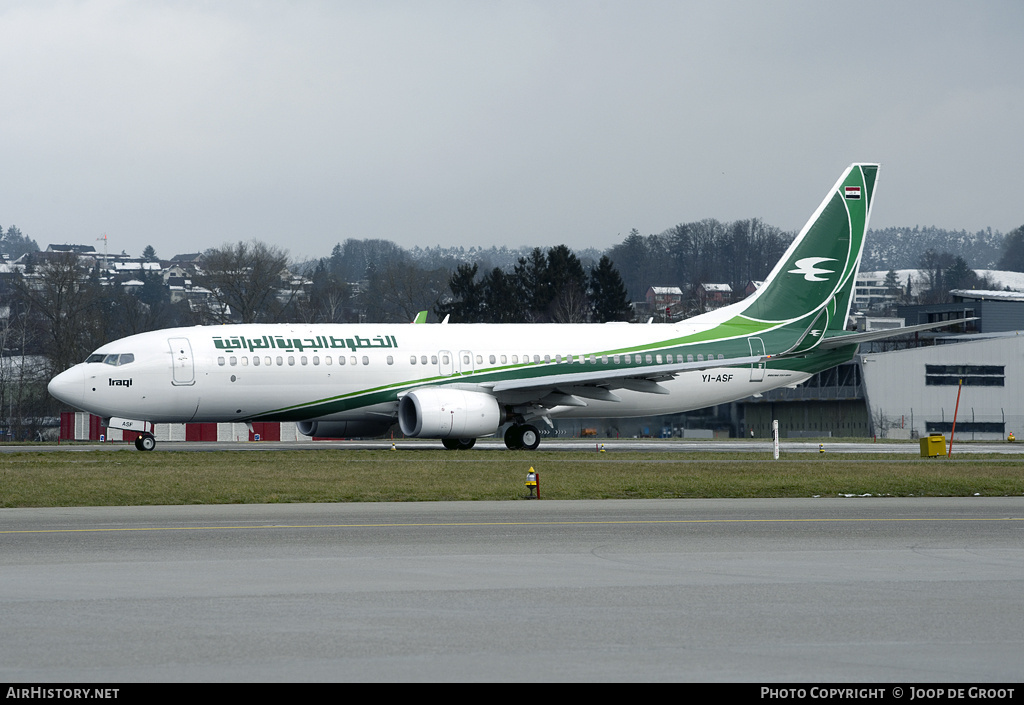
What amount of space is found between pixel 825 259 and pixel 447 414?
1588 centimetres

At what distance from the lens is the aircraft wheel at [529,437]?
40531 mm

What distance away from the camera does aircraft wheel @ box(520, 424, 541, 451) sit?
133 feet

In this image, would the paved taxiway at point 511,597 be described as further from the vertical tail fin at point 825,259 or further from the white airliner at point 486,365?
the vertical tail fin at point 825,259

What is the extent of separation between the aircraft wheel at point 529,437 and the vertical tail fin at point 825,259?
31.4ft

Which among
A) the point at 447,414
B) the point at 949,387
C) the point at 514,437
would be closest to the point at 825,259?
the point at 514,437

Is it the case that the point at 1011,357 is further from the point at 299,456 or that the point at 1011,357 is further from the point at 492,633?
the point at 492,633

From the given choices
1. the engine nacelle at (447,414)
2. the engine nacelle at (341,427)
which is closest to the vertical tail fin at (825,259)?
the engine nacelle at (447,414)

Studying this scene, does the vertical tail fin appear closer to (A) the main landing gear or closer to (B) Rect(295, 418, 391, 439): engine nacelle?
(A) the main landing gear

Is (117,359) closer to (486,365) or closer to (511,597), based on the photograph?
(486,365)

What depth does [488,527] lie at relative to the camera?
58.3 ft

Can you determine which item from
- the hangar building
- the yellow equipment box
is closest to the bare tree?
the hangar building

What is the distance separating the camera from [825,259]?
45531 millimetres

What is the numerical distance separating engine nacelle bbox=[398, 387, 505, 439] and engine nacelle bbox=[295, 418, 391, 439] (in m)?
1.56

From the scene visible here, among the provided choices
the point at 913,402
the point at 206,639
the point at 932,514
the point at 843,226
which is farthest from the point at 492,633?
the point at 913,402
